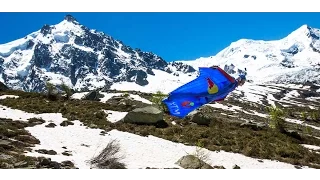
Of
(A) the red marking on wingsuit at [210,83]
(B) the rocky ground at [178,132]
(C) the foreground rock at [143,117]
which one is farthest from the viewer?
(C) the foreground rock at [143,117]

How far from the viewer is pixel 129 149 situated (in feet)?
101

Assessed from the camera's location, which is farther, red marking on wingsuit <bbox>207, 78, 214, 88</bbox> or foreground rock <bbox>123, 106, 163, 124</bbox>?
foreground rock <bbox>123, 106, 163, 124</bbox>

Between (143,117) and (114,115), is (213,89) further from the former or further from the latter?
(114,115)

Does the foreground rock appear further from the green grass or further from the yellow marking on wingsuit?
the yellow marking on wingsuit

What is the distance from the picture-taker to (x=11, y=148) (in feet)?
82.9

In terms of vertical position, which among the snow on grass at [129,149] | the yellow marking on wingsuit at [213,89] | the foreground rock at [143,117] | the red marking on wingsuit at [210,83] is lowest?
the yellow marking on wingsuit at [213,89]

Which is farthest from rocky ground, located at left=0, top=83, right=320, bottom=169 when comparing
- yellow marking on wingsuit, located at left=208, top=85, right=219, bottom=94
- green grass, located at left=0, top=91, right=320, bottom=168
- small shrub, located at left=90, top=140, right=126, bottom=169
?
yellow marking on wingsuit, located at left=208, top=85, right=219, bottom=94

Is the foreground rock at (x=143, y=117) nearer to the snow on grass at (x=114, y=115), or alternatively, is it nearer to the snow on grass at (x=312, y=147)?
the snow on grass at (x=114, y=115)

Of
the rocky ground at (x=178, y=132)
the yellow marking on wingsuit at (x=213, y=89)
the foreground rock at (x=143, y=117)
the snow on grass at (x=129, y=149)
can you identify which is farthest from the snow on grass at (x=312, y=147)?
the yellow marking on wingsuit at (x=213, y=89)

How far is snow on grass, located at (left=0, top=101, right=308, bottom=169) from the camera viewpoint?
27.3 meters

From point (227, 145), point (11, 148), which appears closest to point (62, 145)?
point (11, 148)

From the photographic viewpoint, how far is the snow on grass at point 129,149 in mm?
27320

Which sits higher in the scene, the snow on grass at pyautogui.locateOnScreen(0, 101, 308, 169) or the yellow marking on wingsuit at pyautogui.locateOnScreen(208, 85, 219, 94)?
the snow on grass at pyautogui.locateOnScreen(0, 101, 308, 169)
